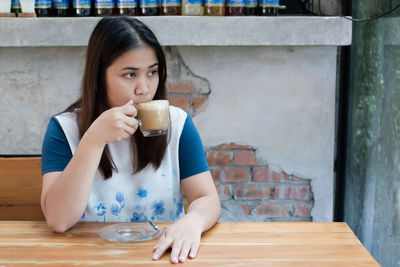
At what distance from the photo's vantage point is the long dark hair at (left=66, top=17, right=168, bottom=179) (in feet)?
4.67

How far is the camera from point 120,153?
155 cm

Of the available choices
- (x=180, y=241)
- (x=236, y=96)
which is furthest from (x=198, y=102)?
(x=180, y=241)

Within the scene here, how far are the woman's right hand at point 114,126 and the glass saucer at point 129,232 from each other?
0.72 feet

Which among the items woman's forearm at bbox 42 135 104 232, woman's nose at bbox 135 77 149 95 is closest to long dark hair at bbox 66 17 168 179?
woman's nose at bbox 135 77 149 95

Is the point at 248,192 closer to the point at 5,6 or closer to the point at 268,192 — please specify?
the point at 268,192

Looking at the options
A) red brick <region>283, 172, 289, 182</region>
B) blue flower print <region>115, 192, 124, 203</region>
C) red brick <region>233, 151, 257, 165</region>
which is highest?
blue flower print <region>115, 192, 124, 203</region>

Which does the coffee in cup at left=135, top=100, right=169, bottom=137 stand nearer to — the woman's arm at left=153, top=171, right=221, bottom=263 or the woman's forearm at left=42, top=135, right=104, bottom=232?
the woman's forearm at left=42, top=135, right=104, bottom=232

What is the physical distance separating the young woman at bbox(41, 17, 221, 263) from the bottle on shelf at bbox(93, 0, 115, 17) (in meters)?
0.72

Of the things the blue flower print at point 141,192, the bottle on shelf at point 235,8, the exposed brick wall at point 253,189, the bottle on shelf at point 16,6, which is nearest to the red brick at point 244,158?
the exposed brick wall at point 253,189

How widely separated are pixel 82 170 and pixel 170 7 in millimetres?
1143

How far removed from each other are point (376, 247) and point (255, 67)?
1030 millimetres

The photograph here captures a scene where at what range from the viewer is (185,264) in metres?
1.03

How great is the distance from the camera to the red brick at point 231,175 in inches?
92.9

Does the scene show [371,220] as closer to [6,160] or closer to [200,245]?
[200,245]
